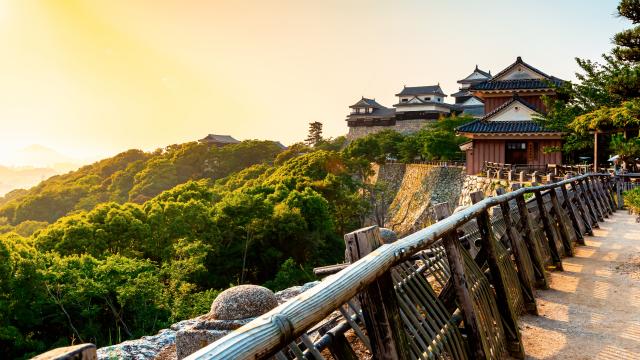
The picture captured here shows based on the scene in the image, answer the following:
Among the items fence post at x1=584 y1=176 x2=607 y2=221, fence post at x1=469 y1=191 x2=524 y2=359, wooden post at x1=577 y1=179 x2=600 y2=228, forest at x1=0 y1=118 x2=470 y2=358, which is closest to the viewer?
fence post at x1=469 y1=191 x2=524 y2=359

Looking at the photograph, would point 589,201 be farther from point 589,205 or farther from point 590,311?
point 590,311

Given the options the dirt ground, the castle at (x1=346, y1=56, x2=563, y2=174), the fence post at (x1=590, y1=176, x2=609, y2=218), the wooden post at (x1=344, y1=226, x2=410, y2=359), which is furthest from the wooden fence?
the castle at (x1=346, y1=56, x2=563, y2=174)

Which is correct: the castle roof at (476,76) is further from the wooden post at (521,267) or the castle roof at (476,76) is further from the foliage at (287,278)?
the wooden post at (521,267)

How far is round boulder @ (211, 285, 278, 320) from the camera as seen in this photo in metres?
4.30

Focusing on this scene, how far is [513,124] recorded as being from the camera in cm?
3030

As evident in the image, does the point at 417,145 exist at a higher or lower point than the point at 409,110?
lower

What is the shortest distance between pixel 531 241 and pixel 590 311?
3.80 ft

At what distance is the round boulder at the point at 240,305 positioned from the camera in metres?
4.30

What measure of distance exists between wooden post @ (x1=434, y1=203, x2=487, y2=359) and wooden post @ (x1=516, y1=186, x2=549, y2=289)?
318cm

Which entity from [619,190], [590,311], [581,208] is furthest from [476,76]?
[590,311]

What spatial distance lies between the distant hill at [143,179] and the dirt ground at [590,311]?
49212 mm

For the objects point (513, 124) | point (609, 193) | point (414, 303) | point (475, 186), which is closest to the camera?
point (414, 303)

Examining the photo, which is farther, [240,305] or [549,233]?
[549,233]

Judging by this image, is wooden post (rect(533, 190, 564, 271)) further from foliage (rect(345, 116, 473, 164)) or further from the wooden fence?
foliage (rect(345, 116, 473, 164))
